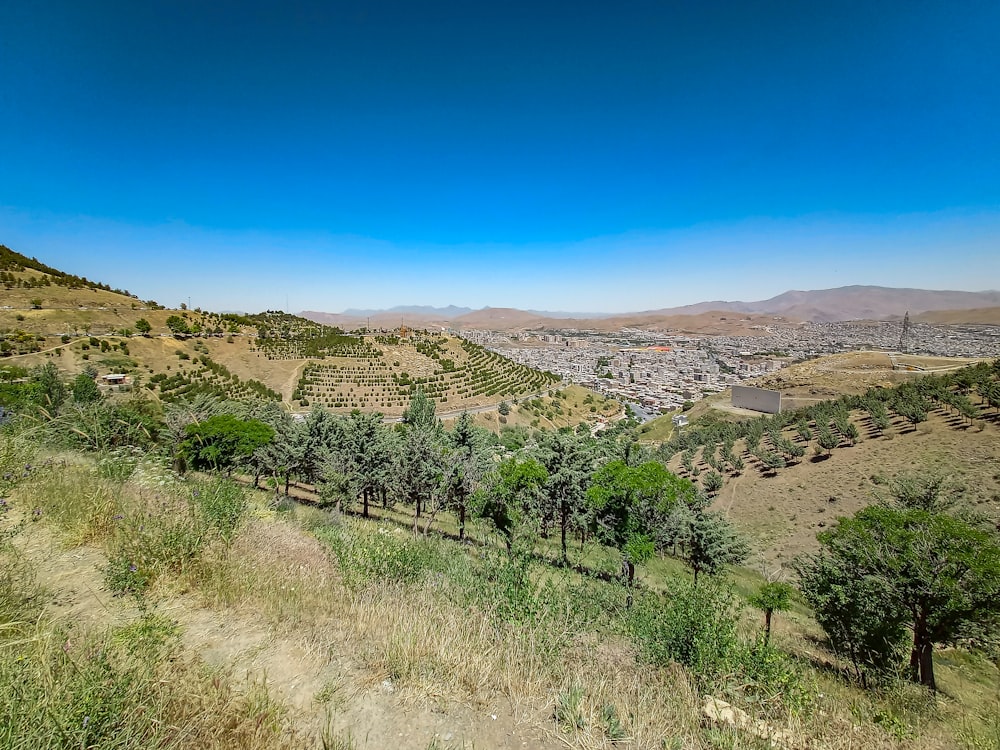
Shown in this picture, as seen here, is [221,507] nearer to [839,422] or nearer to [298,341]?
[839,422]

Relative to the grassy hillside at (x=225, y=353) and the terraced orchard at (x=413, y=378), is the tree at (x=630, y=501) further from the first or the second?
the terraced orchard at (x=413, y=378)

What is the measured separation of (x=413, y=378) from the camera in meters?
62.6

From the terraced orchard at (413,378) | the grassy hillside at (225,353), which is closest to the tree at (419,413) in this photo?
the grassy hillside at (225,353)

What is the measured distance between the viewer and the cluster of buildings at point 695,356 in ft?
340

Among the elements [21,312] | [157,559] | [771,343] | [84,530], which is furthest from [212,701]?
[771,343]

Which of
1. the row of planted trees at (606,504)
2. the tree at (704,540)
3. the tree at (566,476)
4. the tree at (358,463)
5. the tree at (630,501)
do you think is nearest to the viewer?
the row of planted trees at (606,504)

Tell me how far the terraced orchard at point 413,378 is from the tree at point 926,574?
48.2 m

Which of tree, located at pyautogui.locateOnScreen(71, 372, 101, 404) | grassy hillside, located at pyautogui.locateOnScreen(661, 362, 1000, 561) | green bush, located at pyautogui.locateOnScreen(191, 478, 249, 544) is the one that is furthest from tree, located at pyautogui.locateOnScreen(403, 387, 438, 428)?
green bush, located at pyautogui.locateOnScreen(191, 478, 249, 544)

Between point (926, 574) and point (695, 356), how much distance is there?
17083 cm

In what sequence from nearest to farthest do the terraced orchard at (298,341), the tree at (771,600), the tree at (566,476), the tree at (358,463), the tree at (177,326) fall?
the tree at (771,600), the tree at (566,476), the tree at (358,463), the tree at (177,326), the terraced orchard at (298,341)

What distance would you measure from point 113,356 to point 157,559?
4794cm

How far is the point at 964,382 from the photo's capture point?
42406 mm

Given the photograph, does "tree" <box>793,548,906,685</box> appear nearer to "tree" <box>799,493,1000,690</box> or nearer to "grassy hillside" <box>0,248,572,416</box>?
"tree" <box>799,493,1000,690</box>

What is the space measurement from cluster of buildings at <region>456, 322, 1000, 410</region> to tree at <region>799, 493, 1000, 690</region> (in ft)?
267
